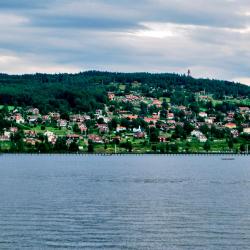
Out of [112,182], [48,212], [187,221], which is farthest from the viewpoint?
[112,182]

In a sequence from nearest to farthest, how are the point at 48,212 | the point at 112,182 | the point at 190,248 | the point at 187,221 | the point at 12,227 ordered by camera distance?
the point at 190,248 → the point at 12,227 → the point at 187,221 → the point at 48,212 → the point at 112,182

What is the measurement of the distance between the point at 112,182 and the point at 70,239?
57844 millimetres

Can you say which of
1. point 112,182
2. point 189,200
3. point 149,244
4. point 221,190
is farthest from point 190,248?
point 112,182

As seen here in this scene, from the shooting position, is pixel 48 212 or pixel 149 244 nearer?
pixel 149 244

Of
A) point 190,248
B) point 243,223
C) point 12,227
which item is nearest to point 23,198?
point 12,227

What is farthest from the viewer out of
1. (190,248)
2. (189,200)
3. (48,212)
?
(189,200)

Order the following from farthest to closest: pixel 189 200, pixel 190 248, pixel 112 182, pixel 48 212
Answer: pixel 112 182
pixel 189 200
pixel 48 212
pixel 190 248

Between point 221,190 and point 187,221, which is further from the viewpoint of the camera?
point 221,190

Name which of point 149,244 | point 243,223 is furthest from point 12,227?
point 243,223

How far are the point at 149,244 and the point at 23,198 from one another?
1197 inches

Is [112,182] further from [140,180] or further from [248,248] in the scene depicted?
[248,248]

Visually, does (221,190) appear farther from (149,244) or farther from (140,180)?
(149,244)

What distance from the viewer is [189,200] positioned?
80.1 meters

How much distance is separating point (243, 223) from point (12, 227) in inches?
677
